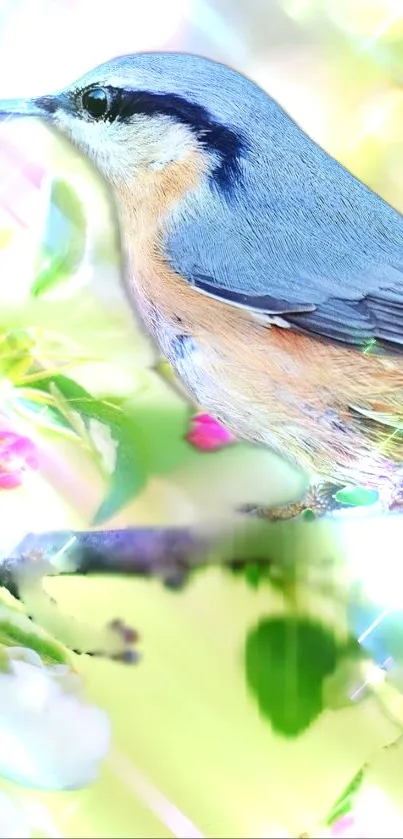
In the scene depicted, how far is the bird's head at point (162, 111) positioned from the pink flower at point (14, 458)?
27cm

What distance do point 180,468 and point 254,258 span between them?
20 centimetres

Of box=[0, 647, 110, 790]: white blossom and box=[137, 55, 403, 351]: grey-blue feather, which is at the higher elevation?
box=[137, 55, 403, 351]: grey-blue feather

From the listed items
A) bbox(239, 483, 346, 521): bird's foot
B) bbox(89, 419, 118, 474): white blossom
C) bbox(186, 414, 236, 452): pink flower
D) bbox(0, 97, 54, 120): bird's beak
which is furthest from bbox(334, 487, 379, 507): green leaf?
bbox(0, 97, 54, 120): bird's beak

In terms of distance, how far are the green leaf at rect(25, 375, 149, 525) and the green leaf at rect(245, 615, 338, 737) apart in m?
0.18

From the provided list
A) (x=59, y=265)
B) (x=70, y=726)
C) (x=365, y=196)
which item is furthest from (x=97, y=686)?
(x=365, y=196)

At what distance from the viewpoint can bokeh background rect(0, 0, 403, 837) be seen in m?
0.67

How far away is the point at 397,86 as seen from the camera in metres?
0.68

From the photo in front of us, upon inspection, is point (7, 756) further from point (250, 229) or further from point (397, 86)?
point (397, 86)

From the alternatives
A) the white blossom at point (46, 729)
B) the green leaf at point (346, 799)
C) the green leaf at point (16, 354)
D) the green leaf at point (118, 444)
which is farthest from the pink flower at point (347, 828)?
the green leaf at point (16, 354)

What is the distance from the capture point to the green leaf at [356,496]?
0.67m

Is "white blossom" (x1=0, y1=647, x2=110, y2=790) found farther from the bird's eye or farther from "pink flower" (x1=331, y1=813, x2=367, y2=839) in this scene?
the bird's eye

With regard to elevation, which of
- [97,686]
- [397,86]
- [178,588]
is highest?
[397,86]

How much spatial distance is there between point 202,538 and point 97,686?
173 mm

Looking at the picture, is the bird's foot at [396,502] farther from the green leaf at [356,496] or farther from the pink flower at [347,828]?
the pink flower at [347,828]
